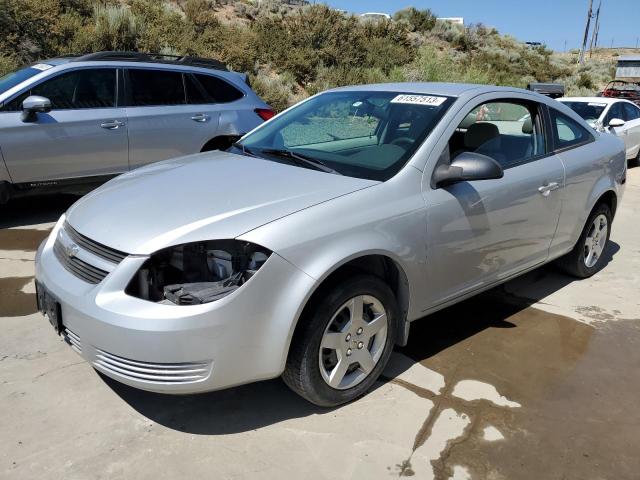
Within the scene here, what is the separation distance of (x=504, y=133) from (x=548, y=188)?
0.52 meters

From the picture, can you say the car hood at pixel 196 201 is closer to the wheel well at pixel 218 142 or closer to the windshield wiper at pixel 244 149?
the windshield wiper at pixel 244 149

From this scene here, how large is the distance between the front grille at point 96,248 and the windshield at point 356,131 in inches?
50.6

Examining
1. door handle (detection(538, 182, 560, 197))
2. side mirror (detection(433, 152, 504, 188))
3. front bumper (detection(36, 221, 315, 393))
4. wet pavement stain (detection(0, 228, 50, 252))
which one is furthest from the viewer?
wet pavement stain (detection(0, 228, 50, 252))

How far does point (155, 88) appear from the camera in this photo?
678cm

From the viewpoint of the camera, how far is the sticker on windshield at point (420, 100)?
376 centimetres

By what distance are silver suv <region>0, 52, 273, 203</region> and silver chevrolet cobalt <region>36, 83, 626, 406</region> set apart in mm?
2747

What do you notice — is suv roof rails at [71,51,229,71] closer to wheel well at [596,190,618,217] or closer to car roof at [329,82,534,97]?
car roof at [329,82,534,97]

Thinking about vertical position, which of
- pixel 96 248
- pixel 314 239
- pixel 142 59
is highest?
pixel 142 59

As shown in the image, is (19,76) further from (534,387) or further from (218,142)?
(534,387)

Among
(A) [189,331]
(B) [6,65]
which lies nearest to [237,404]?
(A) [189,331]

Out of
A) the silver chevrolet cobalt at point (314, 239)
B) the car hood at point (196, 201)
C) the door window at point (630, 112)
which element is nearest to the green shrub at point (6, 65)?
the silver chevrolet cobalt at point (314, 239)

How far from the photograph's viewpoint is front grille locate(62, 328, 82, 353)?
2805 millimetres

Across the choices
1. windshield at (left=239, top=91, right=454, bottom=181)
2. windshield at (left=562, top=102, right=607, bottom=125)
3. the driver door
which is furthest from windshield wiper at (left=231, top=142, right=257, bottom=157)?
windshield at (left=562, top=102, right=607, bottom=125)

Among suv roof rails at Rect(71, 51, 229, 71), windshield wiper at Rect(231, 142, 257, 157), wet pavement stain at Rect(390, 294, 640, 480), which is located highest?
suv roof rails at Rect(71, 51, 229, 71)
